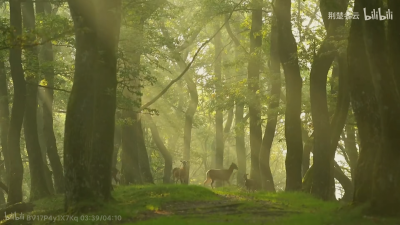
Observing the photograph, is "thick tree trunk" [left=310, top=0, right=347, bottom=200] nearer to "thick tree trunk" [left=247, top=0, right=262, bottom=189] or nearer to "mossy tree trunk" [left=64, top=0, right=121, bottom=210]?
"mossy tree trunk" [left=64, top=0, right=121, bottom=210]

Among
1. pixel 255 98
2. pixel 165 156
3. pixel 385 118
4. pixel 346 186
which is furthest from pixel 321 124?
pixel 165 156

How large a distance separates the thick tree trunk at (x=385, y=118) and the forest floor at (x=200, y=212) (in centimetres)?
59

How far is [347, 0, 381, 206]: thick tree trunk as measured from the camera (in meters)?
14.2

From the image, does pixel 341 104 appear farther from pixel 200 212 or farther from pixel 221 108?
pixel 221 108

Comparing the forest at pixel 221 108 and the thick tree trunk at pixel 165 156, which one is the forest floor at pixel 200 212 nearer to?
the forest at pixel 221 108

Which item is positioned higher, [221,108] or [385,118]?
[221,108]

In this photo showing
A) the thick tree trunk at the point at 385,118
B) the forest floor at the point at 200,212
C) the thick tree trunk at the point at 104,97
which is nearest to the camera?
the thick tree trunk at the point at 385,118

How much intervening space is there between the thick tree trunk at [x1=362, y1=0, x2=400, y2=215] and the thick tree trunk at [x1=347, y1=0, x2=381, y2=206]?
0.70 m

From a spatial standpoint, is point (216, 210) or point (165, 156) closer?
point (216, 210)

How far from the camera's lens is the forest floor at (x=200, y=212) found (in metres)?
13.6

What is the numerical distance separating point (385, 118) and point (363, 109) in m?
1.26

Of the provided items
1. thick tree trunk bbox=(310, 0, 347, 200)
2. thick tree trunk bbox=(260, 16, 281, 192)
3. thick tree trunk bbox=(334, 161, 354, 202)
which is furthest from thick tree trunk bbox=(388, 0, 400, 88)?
thick tree trunk bbox=(334, 161, 354, 202)

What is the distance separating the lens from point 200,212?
16094mm

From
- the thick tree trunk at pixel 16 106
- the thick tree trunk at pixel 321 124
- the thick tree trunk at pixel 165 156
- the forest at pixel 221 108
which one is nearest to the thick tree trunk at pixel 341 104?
the forest at pixel 221 108
